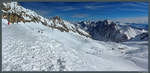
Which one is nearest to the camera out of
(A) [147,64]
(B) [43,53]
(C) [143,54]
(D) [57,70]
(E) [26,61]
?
(D) [57,70]

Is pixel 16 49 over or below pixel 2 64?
over

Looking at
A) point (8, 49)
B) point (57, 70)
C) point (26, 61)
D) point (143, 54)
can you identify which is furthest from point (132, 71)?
point (8, 49)

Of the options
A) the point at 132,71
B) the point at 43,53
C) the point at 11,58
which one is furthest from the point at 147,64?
the point at 11,58

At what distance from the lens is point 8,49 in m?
9.04

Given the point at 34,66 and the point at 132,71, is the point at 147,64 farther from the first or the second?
the point at 34,66

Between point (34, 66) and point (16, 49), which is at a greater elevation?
point (16, 49)

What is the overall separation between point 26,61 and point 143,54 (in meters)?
9.12

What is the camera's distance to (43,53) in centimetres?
976

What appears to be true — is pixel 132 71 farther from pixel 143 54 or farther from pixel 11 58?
pixel 11 58

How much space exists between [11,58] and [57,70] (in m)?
3.13

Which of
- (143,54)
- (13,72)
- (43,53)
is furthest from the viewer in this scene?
(143,54)

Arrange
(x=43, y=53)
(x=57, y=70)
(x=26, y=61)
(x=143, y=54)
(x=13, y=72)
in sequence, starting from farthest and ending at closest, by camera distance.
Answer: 1. (x=143, y=54)
2. (x=43, y=53)
3. (x=26, y=61)
4. (x=57, y=70)
5. (x=13, y=72)

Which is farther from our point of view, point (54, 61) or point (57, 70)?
point (54, 61)

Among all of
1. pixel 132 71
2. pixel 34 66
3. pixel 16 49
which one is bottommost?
pixel 132 71
